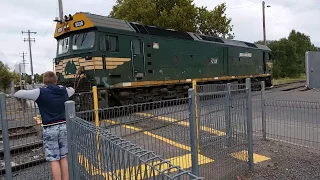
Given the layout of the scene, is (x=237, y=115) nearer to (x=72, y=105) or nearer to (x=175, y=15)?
(x=72, y=105)

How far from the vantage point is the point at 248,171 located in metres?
5.35

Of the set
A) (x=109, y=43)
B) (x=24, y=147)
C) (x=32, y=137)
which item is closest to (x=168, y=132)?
(x=32, y=137)

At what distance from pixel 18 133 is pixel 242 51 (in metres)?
18.5

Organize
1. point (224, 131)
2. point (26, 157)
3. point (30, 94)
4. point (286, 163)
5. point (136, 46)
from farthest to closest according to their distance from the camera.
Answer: point (136, 46), point (26, 157), point (286, 163), point (224, 131), point (30, 94)

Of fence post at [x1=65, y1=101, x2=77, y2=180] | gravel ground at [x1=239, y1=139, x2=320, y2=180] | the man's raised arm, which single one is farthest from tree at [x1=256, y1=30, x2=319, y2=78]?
fence post at [x1=65, y1=101, x2=77, y2=180]

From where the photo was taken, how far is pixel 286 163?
5.63 metres

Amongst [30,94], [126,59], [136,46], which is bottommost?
[30,94]

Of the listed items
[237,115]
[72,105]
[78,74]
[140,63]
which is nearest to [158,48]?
[140,63]

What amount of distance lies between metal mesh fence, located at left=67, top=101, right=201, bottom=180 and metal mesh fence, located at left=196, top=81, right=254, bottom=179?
229 centimetres

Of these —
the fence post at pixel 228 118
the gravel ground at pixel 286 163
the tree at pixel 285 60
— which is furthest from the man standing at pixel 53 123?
the tree at pixel 285 60

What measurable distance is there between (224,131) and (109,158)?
3270 millimetres

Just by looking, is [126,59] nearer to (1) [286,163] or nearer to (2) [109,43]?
(2) [109,43]

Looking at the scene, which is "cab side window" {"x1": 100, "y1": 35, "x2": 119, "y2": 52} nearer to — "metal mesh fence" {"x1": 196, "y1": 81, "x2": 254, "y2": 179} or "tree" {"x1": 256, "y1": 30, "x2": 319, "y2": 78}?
"metal mesh fence" {"x1": 196, "y1": 81, "x2": 254, "y2": 179}

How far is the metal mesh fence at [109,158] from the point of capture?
172cm
